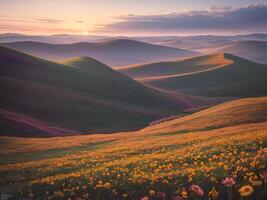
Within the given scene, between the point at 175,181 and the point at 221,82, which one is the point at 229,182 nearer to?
the point at 175,181

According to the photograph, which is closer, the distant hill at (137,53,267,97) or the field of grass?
the field of grass

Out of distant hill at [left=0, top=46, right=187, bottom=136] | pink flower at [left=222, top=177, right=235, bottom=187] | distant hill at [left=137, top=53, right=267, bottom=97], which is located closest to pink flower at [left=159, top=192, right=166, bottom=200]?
pink flower at [left=222, top=177, right=235, bottom=187]

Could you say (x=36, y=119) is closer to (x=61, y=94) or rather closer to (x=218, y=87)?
(x=61, y=94)

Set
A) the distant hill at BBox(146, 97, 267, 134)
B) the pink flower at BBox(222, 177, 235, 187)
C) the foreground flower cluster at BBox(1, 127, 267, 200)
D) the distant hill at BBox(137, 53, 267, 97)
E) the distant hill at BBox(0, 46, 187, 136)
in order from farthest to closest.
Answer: the distant hill at BBox(137, 53, 267, 97)
the distant hill at BBox(0, 46, 187, 136)
the distant hill at BBox(146, 97, 267, 134)
the foreground flower cluster at BBox(1, 127, 267, 200)
the pink flower at BBox(222, 177, 235, 187)

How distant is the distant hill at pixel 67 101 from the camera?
222 ft

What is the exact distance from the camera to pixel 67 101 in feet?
273

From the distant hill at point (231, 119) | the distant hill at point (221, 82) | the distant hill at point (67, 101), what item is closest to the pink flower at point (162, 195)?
the distant hill at point (231, 119)

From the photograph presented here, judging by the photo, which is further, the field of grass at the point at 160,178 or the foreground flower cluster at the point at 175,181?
the field of grass at the point at 160,178

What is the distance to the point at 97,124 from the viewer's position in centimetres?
7356

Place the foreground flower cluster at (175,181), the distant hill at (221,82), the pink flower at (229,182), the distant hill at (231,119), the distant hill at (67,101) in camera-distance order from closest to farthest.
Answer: the pink flower at (229,182)
the foreground flower cluster at (175,181)
the distant hill at (231,119)
the distant hill at (67,101)
the distant hill at (221,82)

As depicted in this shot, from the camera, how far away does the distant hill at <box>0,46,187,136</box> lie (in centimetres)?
6762

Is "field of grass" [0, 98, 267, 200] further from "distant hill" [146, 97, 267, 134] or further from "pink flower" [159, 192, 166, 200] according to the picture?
"distant hill" [146, 97, 267, 134]

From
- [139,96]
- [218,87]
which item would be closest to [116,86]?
[139,96]

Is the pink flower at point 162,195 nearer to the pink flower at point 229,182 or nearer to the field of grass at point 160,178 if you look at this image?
the field of grass at point 160,178
